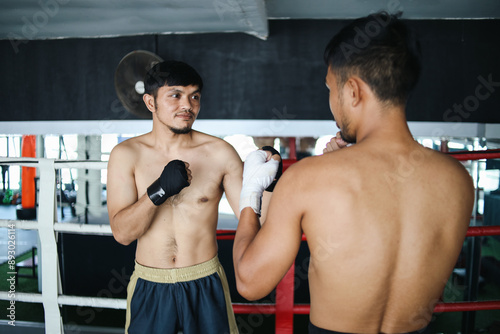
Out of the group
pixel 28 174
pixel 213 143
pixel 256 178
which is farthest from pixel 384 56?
pixel 28 174

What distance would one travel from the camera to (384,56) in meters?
0.84

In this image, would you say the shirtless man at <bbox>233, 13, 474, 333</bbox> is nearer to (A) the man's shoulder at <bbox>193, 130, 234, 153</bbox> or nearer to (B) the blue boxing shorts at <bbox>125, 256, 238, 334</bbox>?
(B) the blue boxing shorts at <bbox>125, 256, 238, 334</bbox>

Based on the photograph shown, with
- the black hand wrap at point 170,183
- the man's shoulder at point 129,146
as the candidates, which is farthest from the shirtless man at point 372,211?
the man's shoulder at point 129,146

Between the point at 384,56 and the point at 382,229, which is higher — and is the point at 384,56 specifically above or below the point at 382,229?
above

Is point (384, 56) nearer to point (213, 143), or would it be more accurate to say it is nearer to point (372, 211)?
point (372, 211)

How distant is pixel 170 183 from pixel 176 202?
245mm

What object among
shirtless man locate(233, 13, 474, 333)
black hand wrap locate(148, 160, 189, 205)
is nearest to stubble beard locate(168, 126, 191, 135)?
black hand wrap locate(148, 160, 189, 205)

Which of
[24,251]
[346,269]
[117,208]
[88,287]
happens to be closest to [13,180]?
[24,251]

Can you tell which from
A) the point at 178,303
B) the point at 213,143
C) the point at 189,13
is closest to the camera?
the point at 178,303

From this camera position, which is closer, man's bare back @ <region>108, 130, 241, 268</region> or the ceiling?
man's bare back @ <region>108, 130, 241, 268</region>

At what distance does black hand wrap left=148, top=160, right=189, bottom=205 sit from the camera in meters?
1.23

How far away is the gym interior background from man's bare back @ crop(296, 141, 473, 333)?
6.28 feet

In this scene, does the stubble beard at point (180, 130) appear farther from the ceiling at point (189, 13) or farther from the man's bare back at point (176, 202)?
the ceiling at point (189, 13)

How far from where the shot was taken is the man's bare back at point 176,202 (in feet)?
4.70
